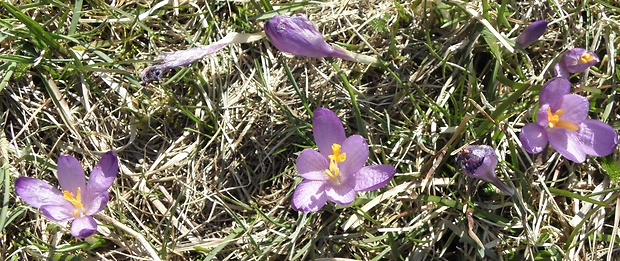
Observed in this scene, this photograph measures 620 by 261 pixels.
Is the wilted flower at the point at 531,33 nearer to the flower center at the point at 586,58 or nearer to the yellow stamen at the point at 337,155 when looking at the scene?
the flower center at the point at 586,58

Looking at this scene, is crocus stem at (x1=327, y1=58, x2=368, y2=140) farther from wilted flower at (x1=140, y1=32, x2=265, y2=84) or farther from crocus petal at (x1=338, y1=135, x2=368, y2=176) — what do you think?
wilted flower at (x1=140, y1=32, x2=265, y2=84)

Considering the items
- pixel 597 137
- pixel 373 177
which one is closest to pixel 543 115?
pixel 597 137

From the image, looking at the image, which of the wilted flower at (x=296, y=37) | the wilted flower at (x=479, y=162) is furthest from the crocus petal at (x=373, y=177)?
the wilted flower at (x=296, y=37)

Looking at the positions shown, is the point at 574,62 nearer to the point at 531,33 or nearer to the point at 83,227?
the point at 531,33

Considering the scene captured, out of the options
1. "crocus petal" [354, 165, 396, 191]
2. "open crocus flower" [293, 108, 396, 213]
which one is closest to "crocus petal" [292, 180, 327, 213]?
"open crocus flower" [293, 108, 396, 213]

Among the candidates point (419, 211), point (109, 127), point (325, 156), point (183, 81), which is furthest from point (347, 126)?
point (109, 127)
